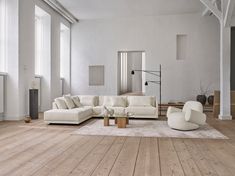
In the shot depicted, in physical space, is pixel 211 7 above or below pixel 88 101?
above

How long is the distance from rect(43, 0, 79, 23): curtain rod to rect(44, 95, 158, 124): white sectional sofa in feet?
11.6

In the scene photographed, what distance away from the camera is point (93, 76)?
35.3ft

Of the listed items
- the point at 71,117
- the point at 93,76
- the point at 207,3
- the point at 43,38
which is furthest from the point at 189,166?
the point at 93,76

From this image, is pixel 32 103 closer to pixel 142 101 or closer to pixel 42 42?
pixel 42 42

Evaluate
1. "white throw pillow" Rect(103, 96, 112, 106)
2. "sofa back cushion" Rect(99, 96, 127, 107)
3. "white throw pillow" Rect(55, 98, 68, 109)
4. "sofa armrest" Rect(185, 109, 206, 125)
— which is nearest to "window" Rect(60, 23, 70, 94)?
"sofa back cushion" Rect(99, 96, 127, 107)

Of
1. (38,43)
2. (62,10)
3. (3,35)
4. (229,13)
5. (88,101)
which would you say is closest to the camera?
(229,13)

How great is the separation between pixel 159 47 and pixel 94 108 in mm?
4451

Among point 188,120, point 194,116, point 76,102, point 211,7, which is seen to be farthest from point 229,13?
point 76,102

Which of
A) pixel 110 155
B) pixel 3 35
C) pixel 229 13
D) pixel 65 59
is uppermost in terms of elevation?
pixel 229 13

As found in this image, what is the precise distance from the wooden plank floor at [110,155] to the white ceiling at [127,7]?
17.9ft

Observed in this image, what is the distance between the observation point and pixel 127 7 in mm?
9094

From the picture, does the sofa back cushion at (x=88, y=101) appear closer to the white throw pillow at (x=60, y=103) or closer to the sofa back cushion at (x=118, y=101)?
the sofa back cushion at (x=118, y=101)

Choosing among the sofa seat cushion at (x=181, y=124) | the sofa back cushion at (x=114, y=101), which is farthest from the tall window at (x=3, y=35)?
the sofa seat cushion at (x=181, y=124)

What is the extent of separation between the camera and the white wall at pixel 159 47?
32.2 feet
